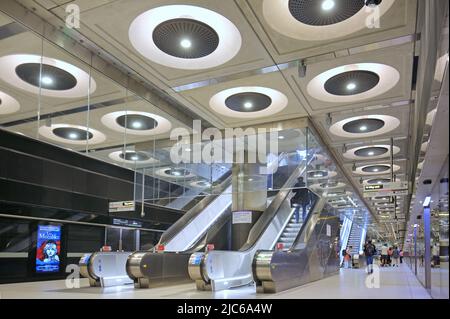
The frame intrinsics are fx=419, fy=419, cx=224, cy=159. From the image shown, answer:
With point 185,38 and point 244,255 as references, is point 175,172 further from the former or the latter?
point 185,38

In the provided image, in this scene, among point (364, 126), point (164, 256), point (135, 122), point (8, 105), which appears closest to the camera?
point (8, 105)

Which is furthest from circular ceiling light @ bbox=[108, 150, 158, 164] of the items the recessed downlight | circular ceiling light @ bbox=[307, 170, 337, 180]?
circular ceiling light @ bbox=[307, 170, 337, 180]

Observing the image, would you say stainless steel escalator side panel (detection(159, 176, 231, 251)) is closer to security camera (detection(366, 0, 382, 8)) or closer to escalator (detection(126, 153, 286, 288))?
escalator (detection(126, 153, 286, 288))

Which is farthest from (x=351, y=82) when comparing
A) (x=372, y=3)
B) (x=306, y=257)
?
(x=306, y=257)

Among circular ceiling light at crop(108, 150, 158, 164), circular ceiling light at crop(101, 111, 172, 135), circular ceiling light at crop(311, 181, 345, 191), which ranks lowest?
circular ceiling light at crop(311, 181, 345, 191)

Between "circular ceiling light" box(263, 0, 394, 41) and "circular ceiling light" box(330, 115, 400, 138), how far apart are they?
475 centimetres

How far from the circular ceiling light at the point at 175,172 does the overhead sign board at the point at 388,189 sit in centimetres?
525

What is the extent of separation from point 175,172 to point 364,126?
5649 mm

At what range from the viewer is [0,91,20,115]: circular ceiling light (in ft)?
26.5

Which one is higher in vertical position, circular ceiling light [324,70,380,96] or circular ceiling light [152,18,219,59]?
circular ceiling light [152,18,219,59]

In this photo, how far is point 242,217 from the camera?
45.1ft

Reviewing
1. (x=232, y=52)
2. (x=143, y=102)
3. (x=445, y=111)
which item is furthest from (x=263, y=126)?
(x=445, y=111)

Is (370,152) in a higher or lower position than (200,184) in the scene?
higher

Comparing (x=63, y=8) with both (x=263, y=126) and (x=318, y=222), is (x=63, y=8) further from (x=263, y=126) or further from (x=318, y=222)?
(x=318, y=222)
